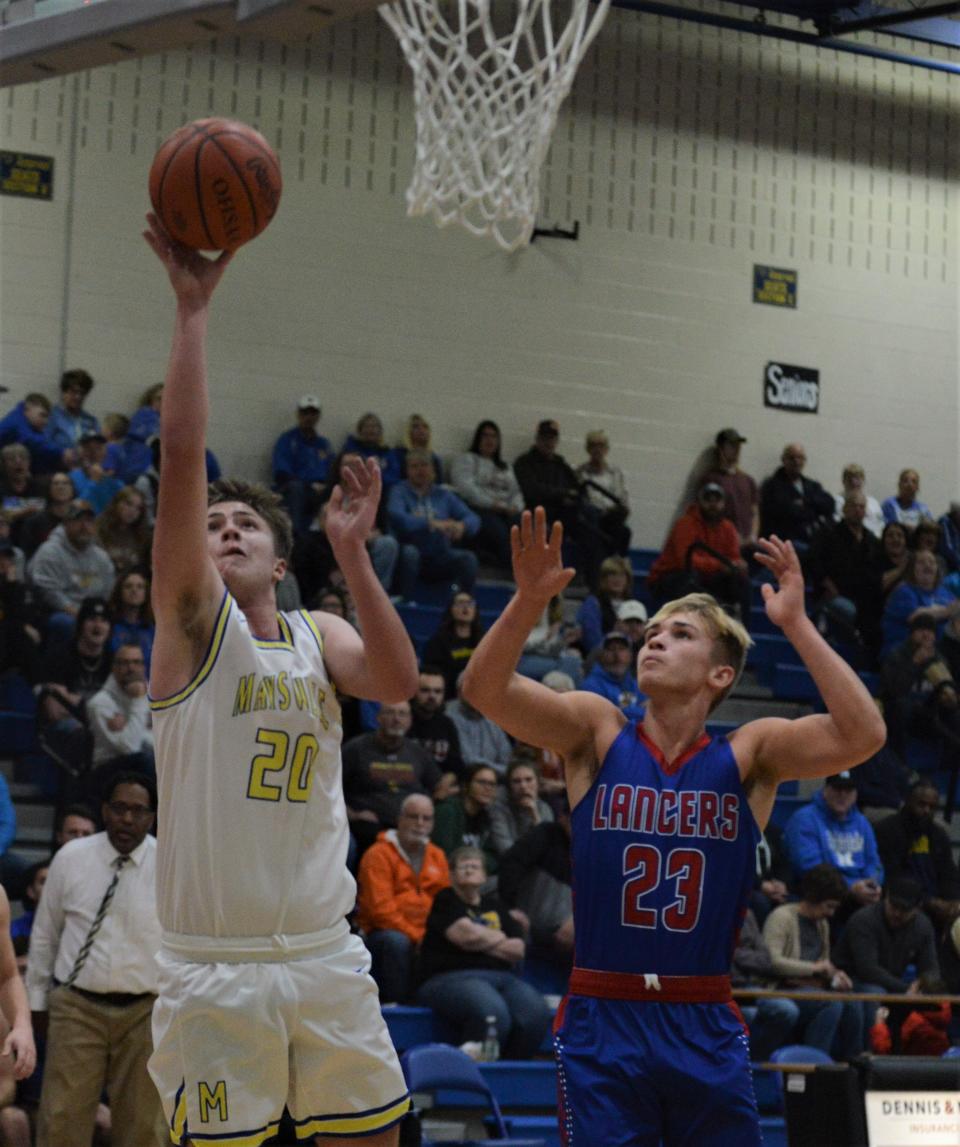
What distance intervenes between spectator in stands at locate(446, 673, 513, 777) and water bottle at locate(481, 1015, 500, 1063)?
2496mm

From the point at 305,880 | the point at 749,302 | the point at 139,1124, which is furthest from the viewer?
the point at 749,302

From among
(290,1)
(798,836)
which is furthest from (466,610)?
(290,1)

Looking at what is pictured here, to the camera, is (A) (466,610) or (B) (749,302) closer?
(A) (466,610)

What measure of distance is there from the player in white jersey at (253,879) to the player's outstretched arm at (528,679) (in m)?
0.27

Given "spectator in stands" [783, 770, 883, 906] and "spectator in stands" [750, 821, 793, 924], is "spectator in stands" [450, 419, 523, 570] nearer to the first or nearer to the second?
"spectator in stands" [750, 821, 793, 924]

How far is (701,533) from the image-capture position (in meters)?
15.5

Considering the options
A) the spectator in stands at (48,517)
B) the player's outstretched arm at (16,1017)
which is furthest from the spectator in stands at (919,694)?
the player's outstretched arm at (16,1017)

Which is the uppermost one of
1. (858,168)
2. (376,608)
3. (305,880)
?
(858,168)

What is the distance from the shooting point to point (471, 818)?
10.9 meters

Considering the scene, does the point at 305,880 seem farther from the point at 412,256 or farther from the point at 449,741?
the point at 412,256

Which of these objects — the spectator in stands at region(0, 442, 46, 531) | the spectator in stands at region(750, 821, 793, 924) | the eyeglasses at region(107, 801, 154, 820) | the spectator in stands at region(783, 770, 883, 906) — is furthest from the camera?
the spectator in stands at region(0, 442, 46, 531)

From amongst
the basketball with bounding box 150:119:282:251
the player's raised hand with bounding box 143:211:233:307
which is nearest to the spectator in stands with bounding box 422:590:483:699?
the basketball with bounding box 150:119:282:251

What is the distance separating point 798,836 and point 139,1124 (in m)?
5.58

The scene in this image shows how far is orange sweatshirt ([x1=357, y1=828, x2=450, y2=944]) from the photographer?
32.4 ft
